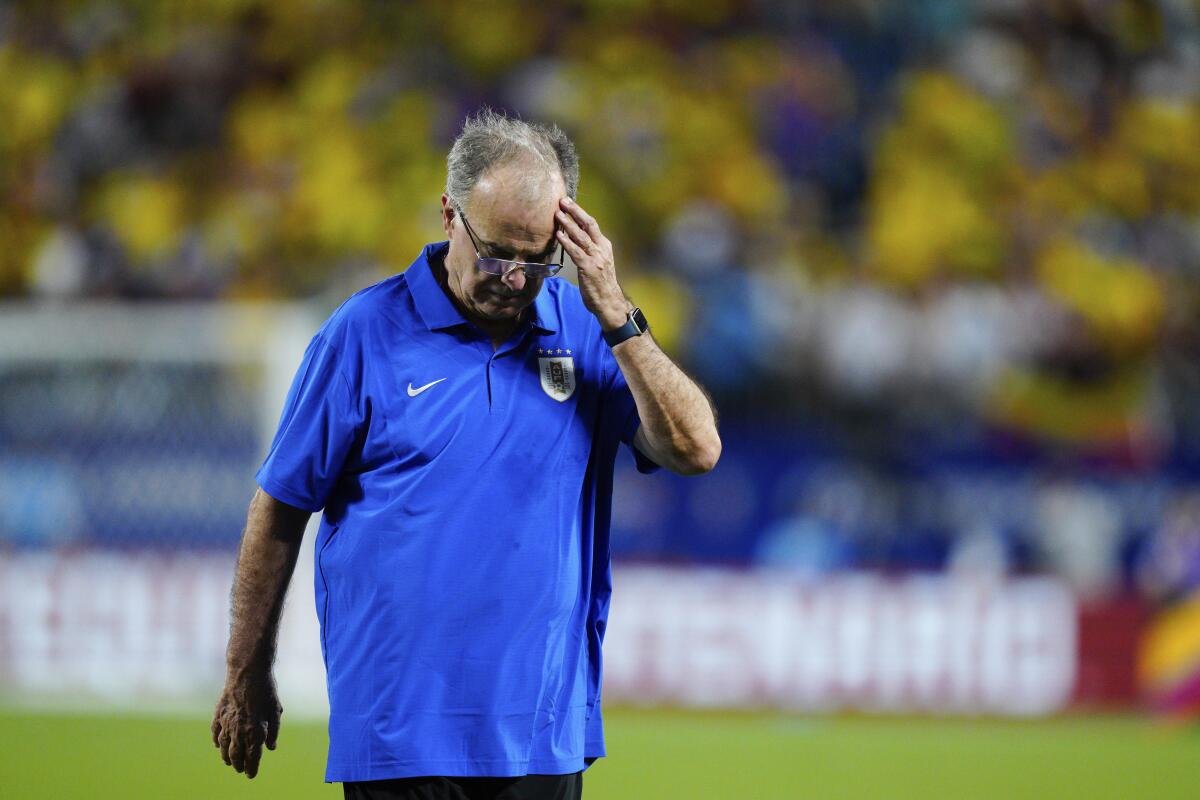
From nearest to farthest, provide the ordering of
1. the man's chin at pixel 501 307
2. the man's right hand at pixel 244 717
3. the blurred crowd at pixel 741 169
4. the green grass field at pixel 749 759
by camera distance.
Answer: the man's chin at pixel 501 307, the man's right hand at pixel 244 717, the green grass field at pixel 749 759, the blurred crowd at pixel 741 169

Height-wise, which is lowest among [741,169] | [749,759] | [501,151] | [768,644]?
[749,759]

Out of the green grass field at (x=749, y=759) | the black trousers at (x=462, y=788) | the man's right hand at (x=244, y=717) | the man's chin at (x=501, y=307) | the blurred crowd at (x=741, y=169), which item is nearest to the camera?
the black trousers at (x=462, y=788)

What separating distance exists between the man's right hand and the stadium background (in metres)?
4.19

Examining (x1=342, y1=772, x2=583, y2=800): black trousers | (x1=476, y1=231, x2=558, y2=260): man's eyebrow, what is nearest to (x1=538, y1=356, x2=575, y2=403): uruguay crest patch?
(x1=476, y1=231, x2=558, y2=260): man's eyebrow

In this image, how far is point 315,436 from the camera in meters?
2.89

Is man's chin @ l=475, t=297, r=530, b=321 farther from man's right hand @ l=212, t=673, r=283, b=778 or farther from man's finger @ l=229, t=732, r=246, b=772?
man's finger @ l=229, t=732, r=246, b=772

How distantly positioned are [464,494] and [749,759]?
5.68m

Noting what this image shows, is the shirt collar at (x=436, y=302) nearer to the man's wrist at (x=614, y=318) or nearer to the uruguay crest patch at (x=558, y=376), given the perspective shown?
the uruguay crest patch at (x=558, y=376)

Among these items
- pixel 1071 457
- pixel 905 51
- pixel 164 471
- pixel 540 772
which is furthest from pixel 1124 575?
pixel 540 772

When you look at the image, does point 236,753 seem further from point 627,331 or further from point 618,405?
point 627,331

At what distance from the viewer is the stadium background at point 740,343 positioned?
9.79m

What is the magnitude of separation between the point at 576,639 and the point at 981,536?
299 inches

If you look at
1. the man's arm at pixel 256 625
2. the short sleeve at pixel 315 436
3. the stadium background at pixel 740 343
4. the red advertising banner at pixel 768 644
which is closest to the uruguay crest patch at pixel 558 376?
the short sleeve at pixel 315 436

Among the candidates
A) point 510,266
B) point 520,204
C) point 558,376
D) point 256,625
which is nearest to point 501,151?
point 520,204
